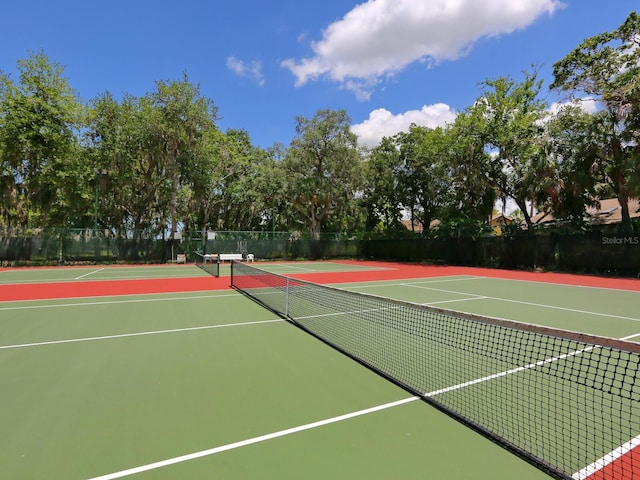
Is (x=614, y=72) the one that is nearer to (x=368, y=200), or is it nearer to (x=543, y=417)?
(x=368, y=200)

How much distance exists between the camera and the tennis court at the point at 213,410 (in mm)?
2740

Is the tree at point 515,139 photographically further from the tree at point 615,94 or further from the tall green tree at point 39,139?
the tall green tree at point 39,139

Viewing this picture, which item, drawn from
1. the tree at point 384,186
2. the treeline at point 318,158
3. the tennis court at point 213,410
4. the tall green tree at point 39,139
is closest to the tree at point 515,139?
the treeline at point 318,158

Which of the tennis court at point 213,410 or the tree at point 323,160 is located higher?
the tree at point 323,160

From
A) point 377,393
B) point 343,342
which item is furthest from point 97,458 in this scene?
point 343,342

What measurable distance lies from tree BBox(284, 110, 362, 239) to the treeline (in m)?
0.10

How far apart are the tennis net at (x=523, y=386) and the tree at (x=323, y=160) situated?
26.8 m

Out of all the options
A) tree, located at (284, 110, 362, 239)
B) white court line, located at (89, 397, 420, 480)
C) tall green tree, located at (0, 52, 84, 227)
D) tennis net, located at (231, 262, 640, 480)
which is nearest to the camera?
white court line, located at (89, 397, 420, 480)

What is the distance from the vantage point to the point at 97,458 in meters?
2.82

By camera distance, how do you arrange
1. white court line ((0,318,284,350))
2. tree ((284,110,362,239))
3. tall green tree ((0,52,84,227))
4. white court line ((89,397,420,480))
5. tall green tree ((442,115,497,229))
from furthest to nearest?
tree ((284,110,362,239)) < tall green tree ((442,115,497,229)) < tall green tree ((0,52,84,227)) < white court line ((0,318,284,350)) < white court line ((89,397,420,480))

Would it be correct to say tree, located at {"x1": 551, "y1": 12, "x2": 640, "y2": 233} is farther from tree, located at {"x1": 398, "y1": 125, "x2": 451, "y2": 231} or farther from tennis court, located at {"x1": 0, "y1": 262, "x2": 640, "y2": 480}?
tennis court, located at {"x1": 0, "y1": 262, "x2": 640, "y2": 480}

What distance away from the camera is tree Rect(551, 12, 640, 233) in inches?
744

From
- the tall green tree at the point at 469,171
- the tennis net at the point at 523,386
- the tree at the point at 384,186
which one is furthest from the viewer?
the tree at the point at 384,186

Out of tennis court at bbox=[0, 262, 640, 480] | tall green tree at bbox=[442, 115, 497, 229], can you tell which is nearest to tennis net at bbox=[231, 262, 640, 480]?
tennis court at bbox=[0, 262, 640, 480]
